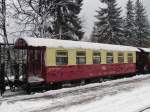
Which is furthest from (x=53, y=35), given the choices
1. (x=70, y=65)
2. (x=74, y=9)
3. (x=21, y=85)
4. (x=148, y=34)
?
(x=148, y=34)

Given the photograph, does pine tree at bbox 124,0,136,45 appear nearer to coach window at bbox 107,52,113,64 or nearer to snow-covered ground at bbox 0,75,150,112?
coach window at bbox 107,52,113,64

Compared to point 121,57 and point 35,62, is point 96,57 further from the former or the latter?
point 35,62

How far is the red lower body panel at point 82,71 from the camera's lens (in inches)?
641

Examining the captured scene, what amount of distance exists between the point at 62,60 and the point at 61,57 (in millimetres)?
187

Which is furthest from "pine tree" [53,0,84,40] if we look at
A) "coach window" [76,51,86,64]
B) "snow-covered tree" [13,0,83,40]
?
"coach window" [76,51,86,64]

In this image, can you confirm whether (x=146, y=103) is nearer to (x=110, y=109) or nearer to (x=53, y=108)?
(x=110, y=109)

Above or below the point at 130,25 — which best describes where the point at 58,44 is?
below

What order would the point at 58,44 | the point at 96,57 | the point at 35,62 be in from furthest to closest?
the point at 96,57 < the point at 58,44 < the point at 35,62

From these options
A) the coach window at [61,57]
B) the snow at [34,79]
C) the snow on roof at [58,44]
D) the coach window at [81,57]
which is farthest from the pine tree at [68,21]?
the snow at [34,79]

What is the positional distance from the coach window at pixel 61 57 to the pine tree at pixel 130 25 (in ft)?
114

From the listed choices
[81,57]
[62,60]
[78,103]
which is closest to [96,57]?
[81,57]

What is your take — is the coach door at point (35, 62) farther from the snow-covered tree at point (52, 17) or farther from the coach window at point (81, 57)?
the snow-covered tree at point (52, 17)

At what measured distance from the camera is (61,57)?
16922 millimetres

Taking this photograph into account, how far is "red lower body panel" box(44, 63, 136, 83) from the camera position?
16286 millimetres
